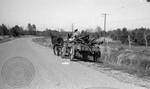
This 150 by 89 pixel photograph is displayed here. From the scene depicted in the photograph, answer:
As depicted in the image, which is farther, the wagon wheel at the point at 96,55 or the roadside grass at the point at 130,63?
the wagon wheel at the point at 96,55

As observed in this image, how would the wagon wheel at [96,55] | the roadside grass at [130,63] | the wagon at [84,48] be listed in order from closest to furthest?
the roadside grass at [130,63], the wagon at [84,48], the wagon wheel at [96,55]

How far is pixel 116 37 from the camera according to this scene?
2206 inches

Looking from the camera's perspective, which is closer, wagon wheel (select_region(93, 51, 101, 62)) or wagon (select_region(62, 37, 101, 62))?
wagon (select_region(62, 37, 101, 62))

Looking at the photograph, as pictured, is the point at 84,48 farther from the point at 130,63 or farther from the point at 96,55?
the point at 130,63

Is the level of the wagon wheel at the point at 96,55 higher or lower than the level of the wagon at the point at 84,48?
lower

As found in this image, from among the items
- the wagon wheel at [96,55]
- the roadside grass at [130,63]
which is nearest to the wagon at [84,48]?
the wagon wheel at [96,55]

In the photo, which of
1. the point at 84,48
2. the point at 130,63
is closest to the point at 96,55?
the point at 84,48

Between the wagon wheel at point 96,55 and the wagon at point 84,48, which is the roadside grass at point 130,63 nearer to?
the wagon wheel at point 96,55

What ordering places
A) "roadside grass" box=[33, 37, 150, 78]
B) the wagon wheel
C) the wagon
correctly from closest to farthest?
"roadside grass" box=[33, 37, 150, 78] < the wagon < the wagon wheel

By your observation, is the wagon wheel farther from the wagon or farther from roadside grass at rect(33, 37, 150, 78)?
roadside grass at rect(33, 37, 150, 78)

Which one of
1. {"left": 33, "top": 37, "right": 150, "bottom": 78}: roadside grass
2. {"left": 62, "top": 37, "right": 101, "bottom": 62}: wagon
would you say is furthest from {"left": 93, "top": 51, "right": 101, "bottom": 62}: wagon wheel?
{"left": 33, "top": 37, "right": 150, "bottom": 78}: roadside grass

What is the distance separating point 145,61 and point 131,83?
344 cm

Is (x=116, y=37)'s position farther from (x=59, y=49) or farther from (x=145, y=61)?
(x=145, y=61)

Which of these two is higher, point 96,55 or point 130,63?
point 96,55
